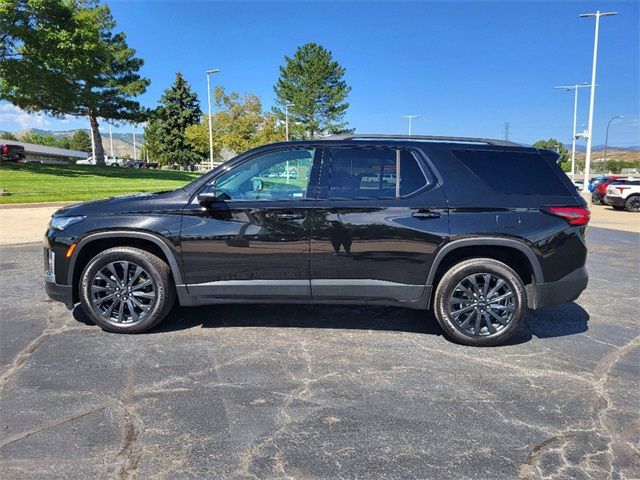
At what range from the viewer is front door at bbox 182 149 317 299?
417 centimetres

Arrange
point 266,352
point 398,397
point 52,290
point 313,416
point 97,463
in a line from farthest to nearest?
1. point 52,290
2. point 266,352
3. point 398,397
4. point 313,416
5. point 97,463

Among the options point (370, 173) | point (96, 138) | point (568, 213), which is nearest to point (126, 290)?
point (370, 173)

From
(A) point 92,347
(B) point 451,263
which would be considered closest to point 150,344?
(A) point 92,347

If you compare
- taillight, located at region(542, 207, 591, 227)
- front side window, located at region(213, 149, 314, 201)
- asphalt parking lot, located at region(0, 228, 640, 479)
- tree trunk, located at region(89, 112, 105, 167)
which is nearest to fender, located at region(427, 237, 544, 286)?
taillight, located at region(542, 207, 591, 227)

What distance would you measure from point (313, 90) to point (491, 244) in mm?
56262

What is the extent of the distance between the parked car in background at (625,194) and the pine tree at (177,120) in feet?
188

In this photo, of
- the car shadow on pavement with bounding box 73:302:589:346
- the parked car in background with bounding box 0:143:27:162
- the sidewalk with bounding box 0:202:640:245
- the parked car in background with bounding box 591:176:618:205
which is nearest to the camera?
the car shadow on pavement with bounding box 73:302:589:346

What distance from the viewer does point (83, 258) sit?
4.43m

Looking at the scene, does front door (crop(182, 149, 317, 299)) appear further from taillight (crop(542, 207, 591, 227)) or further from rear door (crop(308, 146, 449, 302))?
taillight (crop(542, 207, 591, 227))

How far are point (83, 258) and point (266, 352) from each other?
1920 millimetres

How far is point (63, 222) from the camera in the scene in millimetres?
4336

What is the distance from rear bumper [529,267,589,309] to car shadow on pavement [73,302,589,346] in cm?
46

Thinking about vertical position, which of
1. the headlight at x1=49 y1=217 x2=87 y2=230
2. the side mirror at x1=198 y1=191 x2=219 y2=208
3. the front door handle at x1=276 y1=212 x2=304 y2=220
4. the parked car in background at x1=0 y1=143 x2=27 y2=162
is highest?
the parked car in background at x1=0 y1=143 x2=27 y2=162

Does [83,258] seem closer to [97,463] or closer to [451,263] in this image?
[97,463]
